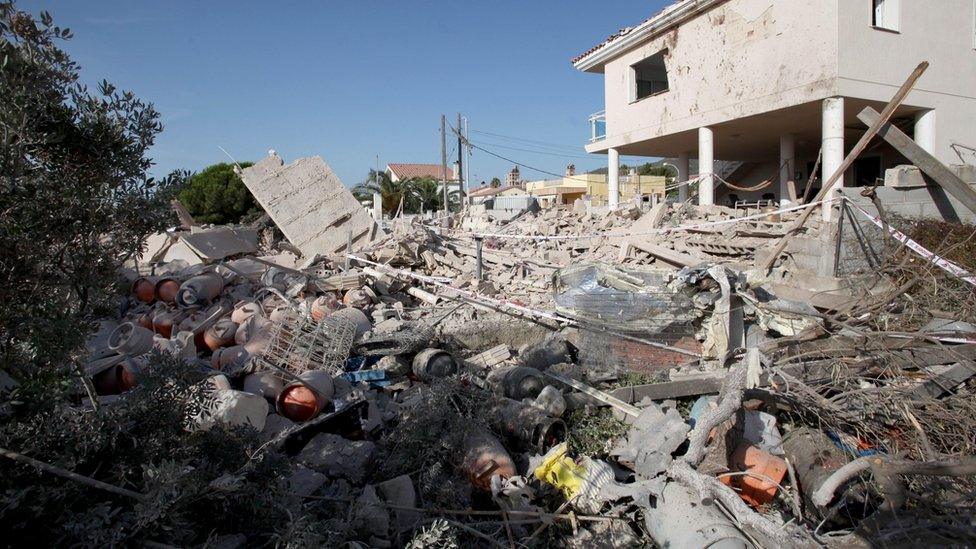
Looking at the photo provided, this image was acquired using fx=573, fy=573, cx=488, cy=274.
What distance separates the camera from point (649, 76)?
17.3m

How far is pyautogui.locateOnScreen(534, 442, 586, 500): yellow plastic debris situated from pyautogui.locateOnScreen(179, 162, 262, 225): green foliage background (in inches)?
1214

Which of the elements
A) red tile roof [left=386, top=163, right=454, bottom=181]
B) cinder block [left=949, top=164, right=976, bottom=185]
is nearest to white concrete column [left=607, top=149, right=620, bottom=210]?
cinder block [left=949, top=164, right=976, bottom=185]

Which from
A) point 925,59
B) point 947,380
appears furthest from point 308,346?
point 925,59

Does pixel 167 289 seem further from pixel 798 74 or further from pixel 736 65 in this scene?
pixel 736 65

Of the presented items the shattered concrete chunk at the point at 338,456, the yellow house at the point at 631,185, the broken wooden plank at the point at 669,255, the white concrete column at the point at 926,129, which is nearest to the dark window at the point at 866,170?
the white concrete column at the point at 926,129

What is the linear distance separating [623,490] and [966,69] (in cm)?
1381

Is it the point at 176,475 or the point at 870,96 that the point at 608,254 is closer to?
the point at 870,96

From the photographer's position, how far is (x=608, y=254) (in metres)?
11.0

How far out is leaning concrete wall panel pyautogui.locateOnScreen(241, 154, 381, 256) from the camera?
11.9 m

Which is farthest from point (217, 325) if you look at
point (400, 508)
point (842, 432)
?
point (842, 432)

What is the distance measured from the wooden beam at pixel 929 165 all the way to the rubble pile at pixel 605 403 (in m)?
1.70

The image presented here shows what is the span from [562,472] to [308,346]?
3.23 metres

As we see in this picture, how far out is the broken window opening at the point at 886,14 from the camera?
11.1 meters

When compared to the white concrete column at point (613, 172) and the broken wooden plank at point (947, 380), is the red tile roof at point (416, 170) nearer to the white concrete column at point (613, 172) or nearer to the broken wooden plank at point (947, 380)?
the white concrete column at point (613, 172)
